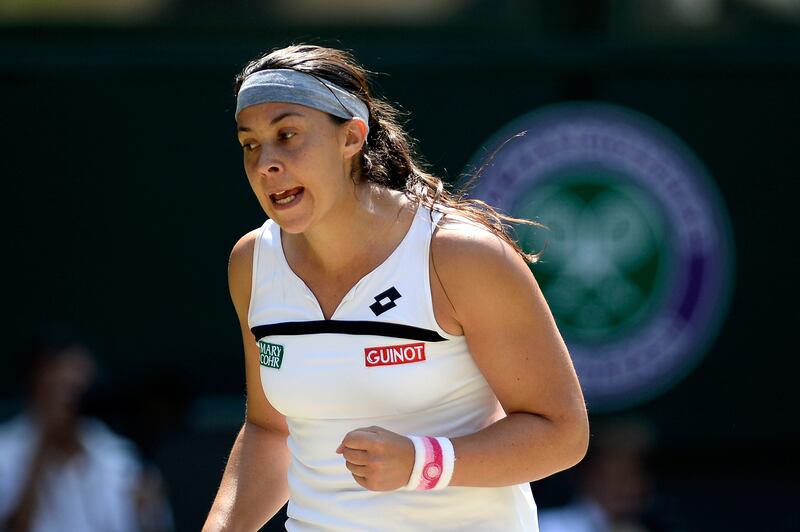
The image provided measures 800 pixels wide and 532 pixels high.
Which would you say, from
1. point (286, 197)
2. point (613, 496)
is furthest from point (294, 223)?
point (613, 496)

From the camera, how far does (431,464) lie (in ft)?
7.86

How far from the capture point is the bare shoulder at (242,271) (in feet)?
9.07

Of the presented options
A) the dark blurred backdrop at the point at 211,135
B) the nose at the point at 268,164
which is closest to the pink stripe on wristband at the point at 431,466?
the nose at the point at 268,164

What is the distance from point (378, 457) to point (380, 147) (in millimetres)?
646

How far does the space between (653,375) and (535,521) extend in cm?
339

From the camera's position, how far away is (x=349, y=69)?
103 inches

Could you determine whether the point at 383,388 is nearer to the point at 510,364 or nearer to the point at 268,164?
the point at 510,364

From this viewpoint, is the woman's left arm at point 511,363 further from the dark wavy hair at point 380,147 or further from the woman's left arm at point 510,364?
the dark wavy hair at point 380,147

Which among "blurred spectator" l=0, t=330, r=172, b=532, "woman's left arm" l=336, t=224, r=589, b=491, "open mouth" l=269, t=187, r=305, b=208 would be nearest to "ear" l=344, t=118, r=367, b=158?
"open mouth" l=269, t=187, r=305, b=208

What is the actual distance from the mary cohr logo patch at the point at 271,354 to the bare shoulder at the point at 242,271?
14 centimetres

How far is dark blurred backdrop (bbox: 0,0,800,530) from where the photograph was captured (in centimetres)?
577

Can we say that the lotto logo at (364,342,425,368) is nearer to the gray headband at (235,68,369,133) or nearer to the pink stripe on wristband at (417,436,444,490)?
the pink stripe on wristband at (417,436,444,490)

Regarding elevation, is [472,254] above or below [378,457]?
above

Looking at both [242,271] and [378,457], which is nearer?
[378,457]
